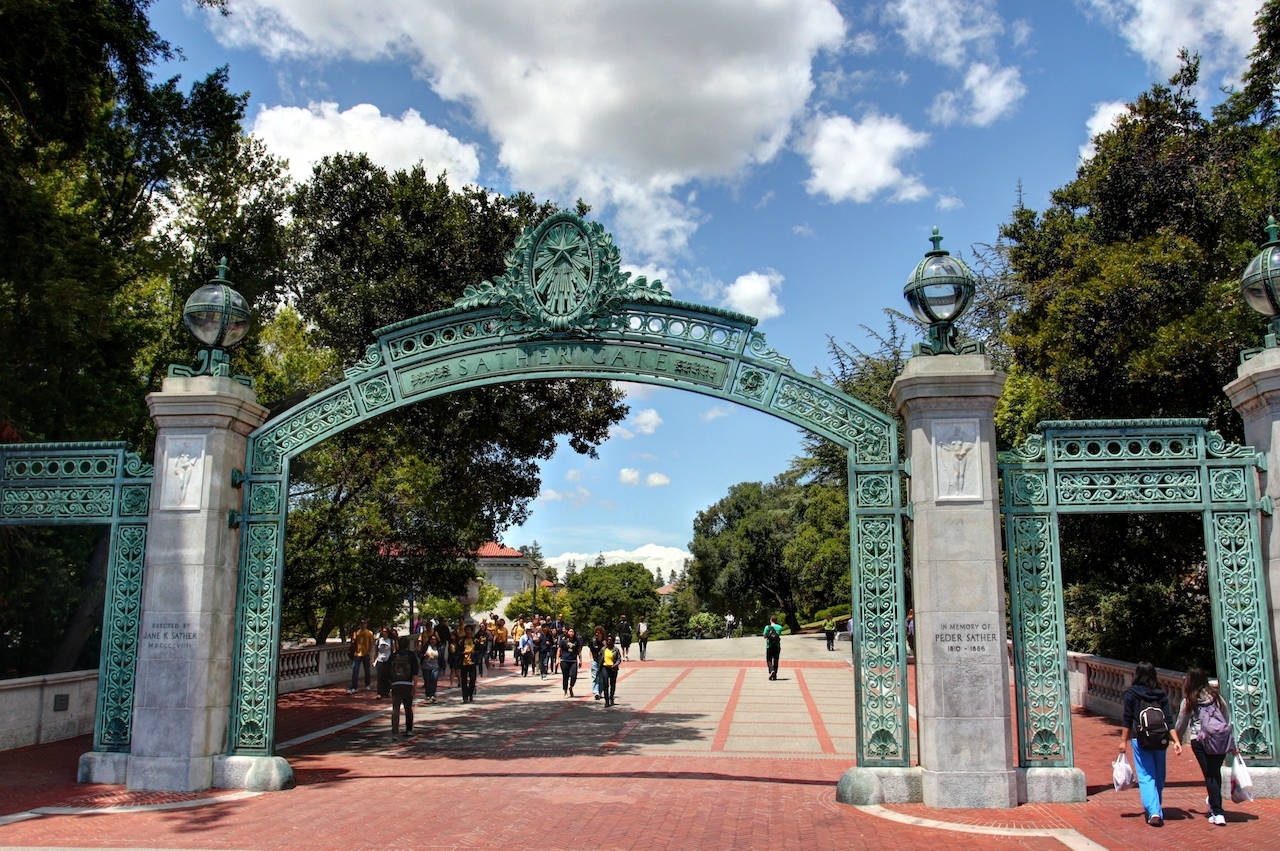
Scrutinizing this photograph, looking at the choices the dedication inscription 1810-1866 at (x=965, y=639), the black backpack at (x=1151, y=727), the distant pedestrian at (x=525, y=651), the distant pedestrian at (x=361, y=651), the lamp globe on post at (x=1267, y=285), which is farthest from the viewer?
the distant pedestrian at (x=525, y=651)

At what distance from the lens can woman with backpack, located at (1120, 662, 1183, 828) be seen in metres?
7.34

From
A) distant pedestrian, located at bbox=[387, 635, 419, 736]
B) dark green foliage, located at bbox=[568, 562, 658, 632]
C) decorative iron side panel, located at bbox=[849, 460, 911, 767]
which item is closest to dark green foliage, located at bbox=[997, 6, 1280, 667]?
decorative iron side panel, located at bbox=[849, 460, 911, 767]

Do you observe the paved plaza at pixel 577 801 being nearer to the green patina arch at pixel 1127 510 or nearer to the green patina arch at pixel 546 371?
the green patina arch at pixel 1127 510

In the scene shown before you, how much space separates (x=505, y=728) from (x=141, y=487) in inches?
290

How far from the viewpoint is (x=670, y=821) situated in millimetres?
7836

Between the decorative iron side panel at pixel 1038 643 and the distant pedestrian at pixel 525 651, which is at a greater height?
the decorative iron side panel at pixel 1038 643

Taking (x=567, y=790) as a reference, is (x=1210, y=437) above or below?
above

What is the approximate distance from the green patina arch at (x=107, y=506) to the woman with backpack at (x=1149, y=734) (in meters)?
9.64

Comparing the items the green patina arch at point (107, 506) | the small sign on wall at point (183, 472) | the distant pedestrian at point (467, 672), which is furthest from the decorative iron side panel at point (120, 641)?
the distant pedestrian at point (467, 672)

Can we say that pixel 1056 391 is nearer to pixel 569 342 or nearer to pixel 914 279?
pixel 914 279

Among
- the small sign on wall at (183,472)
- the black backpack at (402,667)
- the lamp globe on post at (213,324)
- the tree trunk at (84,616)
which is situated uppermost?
the lamp globe on post at (213,324)

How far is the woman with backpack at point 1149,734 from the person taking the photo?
734 centimetres

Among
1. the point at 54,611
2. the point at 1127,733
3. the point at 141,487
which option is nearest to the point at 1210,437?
the point at 1127,733

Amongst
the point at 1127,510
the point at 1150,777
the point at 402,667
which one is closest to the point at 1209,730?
the point at 1150,777
